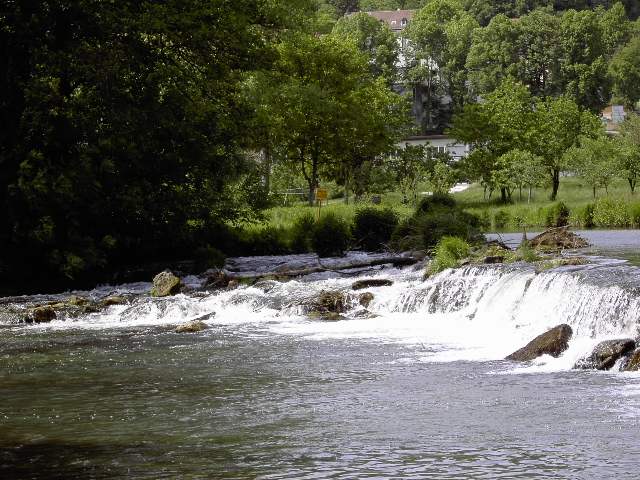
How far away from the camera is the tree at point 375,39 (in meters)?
134

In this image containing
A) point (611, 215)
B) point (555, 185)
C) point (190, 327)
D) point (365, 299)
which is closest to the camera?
point (190, 327)

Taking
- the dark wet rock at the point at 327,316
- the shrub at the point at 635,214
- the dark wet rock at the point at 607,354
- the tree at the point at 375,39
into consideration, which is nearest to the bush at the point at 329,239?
the dark wet rock at the point at 327,316

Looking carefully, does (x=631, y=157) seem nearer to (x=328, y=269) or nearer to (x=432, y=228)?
(x=432, y=228)

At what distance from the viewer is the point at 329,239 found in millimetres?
35875

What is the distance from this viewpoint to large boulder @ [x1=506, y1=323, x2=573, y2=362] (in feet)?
53.6

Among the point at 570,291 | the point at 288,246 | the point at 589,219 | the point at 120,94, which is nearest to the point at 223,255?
the point at 288,246

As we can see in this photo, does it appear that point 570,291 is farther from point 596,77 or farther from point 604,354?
point 596,77

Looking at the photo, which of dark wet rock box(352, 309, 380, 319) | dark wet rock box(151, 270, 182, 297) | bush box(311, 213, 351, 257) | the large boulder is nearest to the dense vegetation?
bush box(311, 213, 351, 257)

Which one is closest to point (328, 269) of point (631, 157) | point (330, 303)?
point (330, 303)

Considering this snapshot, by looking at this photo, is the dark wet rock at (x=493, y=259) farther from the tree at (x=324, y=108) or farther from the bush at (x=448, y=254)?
the tree at (x=324, y=108)

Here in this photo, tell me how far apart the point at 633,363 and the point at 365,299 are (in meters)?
10.00

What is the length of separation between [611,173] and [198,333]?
5156cm

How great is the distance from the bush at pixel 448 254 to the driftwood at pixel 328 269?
9.09 feet

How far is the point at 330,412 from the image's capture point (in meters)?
13.1
